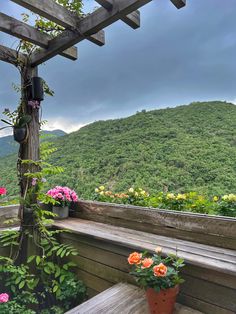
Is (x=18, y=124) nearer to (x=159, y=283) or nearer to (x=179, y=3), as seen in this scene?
(x=179, y=3)

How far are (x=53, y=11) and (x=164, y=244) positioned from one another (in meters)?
1.73

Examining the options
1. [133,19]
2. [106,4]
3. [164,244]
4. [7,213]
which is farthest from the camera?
[7,213]

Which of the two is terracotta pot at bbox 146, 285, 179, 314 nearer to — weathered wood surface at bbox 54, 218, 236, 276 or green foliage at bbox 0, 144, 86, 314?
weathered wood surface at bbox 54, 218, 236, 276

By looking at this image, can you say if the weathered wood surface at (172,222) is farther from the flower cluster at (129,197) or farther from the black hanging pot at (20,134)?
the black hanging pot at (20,134)

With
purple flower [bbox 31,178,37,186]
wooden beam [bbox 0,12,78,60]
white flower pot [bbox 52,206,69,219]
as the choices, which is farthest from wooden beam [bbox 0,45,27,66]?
white flower pot [bbox 52,206,69,219]

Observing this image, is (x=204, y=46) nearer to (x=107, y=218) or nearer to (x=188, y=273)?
(x=107, y=218)

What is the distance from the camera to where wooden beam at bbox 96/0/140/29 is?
4.59 ft

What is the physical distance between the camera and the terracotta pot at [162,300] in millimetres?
1318

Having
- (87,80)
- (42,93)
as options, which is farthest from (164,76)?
(42,93)

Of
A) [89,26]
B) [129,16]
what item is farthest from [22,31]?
[129,16]

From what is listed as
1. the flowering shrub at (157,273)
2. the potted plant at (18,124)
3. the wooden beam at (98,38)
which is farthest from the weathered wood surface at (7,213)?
the wooden beam at (98,38)

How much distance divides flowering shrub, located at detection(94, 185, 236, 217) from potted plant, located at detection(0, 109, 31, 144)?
1.21m

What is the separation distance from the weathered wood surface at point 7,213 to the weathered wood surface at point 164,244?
435 mm

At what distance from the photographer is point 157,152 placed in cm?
774
